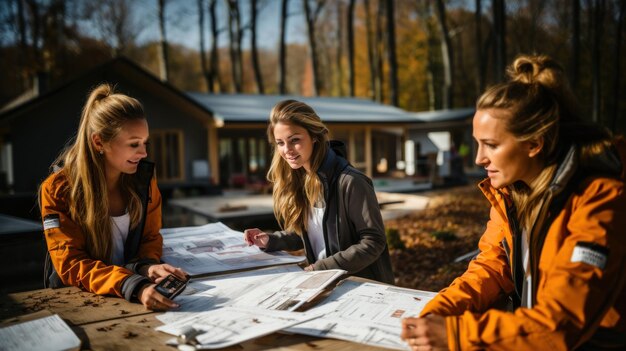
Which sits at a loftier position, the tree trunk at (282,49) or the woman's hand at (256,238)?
the tree trunk at (282,49)

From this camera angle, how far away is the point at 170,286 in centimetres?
205

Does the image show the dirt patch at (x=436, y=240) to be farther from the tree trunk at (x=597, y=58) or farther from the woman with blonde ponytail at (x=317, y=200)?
the tree trunk at (x=597, y=58)

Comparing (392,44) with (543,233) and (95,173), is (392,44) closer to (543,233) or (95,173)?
(95,173)

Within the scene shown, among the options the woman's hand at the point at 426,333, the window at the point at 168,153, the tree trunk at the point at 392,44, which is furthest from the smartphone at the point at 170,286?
the tree trunk at the point at 392,44

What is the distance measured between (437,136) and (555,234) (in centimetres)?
2676

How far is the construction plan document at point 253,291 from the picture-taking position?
6.25 feet

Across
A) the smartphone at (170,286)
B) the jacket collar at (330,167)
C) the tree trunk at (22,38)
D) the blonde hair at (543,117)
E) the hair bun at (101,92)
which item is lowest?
the smartphone at (170,286)

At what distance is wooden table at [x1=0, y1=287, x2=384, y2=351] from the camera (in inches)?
61.9

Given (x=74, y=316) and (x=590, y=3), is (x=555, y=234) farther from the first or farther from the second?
(x=590, y=3)

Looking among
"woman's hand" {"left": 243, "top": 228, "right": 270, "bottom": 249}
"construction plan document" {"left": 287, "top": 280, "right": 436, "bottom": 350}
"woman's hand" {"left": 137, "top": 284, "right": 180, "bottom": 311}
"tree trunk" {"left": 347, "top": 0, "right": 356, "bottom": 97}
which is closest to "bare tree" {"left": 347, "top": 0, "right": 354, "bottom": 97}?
"tree trunk" {"left": 347, "top": 0, "right": 356, "bottom": 97}

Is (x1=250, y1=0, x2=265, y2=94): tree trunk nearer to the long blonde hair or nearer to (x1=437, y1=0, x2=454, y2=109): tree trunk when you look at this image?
(x1=437, y1=0, x2=454, y2=109): tree trunk

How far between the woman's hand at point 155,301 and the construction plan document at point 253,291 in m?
0.04

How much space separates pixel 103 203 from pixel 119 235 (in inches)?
8.9

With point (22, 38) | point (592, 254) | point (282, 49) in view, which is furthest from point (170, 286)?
point (22, 38)
